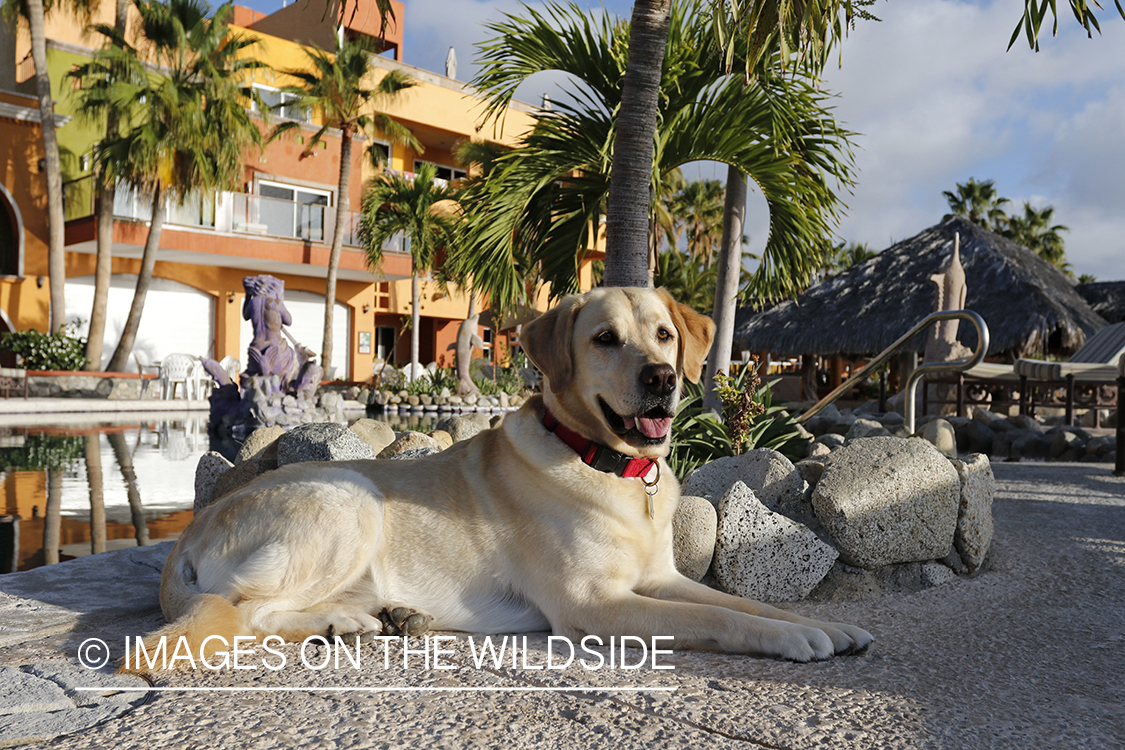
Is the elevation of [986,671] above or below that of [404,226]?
below

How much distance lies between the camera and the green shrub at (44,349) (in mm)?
20188

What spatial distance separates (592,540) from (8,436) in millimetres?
11688

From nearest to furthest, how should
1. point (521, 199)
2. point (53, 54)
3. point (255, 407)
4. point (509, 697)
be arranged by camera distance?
point (509, 697), point (521, 199), point (255, 407), point (53, 54)

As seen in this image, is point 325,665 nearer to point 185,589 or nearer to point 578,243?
point 185,589

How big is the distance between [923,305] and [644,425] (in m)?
18.6

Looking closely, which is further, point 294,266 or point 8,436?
point 294,266

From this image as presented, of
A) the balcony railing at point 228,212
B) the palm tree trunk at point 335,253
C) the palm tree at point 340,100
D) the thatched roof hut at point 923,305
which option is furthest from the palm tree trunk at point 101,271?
the thatched roof hut at point 923,305

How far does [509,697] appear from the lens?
221 centimetres

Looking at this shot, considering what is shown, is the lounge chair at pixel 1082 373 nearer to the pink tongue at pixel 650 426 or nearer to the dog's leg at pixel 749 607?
the dog's leg at pixel 749 607

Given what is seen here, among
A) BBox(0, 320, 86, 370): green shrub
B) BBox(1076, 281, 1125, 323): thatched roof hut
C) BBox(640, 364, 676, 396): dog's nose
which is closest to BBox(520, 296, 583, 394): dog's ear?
BBox(640, 364, 676, 396): dog's nose

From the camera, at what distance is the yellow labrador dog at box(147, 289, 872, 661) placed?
2598 mm

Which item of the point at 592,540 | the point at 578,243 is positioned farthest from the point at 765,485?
the point at 578,243

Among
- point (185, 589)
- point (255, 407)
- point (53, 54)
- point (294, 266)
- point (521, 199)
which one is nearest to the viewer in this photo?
point (185, 589)

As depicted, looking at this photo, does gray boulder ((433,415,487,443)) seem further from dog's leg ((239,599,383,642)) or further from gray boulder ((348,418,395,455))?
dog's leg ((239,599,383,642))
